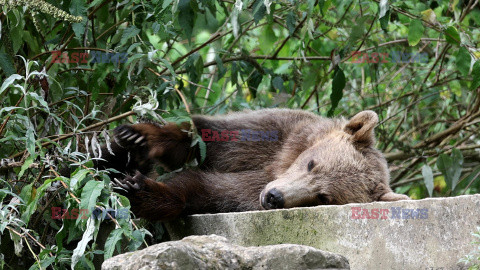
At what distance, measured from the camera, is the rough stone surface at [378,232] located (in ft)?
8.46

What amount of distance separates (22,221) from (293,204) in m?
1.75

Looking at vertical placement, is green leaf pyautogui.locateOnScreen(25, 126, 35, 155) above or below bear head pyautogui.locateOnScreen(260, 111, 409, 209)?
above

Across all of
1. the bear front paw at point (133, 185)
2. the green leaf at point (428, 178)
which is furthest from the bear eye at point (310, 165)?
the green leaf at point (428, 178)

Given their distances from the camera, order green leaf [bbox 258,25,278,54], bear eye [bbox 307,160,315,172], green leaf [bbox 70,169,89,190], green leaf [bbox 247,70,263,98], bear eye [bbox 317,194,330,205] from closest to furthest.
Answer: green leaf [bbox 70,169,89,190]
bear eye [bbox 317,194,330,205]
bear eye [bbox 307,160,315,172]
green leaf [bbox 247,70,263,98]
green leaf [bbox 258,25,278,54]

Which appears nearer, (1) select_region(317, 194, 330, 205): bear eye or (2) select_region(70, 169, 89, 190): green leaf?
(2) select_region(70, 169, 89, 190): green leaf

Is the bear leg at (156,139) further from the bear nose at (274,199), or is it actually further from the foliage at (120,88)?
the bear nose at (274,199)

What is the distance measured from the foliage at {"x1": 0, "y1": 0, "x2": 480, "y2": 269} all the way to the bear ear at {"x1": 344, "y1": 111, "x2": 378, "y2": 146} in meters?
0.69

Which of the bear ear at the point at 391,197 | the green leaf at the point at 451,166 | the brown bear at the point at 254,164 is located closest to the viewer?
the bear ear at the point at 391,197

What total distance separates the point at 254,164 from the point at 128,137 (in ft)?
3.31

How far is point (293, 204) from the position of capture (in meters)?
3.87

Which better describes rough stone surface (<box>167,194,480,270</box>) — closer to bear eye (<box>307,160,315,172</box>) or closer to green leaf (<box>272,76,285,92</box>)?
bear eye (<box>307,160,315,172</box>)

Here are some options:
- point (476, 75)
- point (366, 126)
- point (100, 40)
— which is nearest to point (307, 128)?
point (366, 126)

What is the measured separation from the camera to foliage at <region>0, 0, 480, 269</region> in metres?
3.09

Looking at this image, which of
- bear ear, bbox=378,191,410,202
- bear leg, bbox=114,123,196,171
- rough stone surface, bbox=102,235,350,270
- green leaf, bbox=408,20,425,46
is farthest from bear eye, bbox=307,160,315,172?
green leaf, bbox=408,20,425,46
